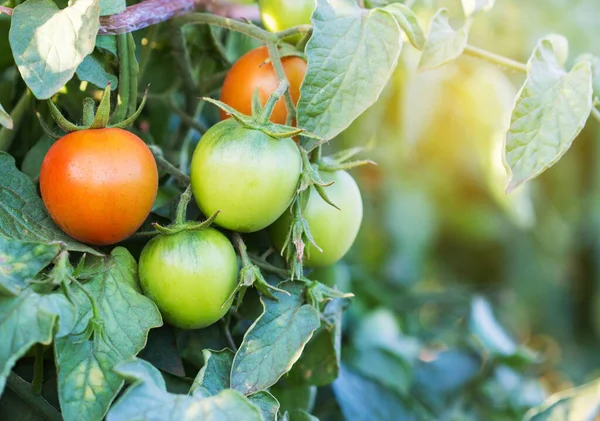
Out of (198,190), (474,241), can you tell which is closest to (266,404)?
(198,190)

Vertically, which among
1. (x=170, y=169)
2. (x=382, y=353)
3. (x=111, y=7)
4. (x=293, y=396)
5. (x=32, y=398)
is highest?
(x=111, y=7)

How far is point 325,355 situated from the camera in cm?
52

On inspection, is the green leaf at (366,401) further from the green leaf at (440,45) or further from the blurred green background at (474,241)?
the green leaf at (440,45)

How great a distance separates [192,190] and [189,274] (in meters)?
0.06

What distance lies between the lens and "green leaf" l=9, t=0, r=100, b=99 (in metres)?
0.35

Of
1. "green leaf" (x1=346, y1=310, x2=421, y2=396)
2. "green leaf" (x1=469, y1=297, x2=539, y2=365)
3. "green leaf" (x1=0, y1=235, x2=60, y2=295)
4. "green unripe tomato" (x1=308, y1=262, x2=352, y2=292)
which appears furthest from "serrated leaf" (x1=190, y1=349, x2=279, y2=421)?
"green leaf" (x1=469, y1=297, x2=539, y2=365)

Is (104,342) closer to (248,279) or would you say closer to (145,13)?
(248,279)

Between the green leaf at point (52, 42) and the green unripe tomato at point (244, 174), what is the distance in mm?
88

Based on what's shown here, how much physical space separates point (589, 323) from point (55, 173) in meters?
1.48

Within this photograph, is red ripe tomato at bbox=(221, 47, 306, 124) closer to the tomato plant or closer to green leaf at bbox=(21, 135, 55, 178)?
the tomato plant

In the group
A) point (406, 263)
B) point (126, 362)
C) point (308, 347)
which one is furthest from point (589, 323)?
point (126, 362)

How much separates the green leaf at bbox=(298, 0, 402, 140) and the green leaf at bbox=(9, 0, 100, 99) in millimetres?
126

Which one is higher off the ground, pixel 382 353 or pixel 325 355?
pixel 325 355

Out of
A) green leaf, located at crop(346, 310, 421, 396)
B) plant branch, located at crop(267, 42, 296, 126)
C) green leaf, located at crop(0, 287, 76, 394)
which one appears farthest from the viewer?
green leaf, located at crop(346, 310, 421, 396)
